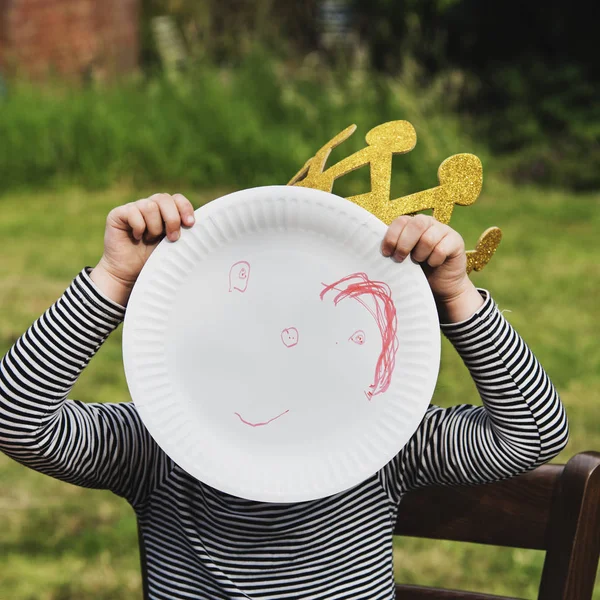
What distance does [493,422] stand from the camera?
122 cm

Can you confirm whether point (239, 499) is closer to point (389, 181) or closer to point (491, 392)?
point (491, 392)

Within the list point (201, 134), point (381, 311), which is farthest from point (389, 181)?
point (201, 134)

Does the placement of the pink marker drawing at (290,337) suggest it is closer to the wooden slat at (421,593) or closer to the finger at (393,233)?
the finger at (393,233)

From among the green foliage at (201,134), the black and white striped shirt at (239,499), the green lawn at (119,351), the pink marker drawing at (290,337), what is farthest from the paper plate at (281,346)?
the green foliage at (201,134)

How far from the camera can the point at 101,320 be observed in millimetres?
1176

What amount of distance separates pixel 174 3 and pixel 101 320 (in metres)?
10.2

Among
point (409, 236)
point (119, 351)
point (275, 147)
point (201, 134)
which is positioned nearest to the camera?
point (409, 236)

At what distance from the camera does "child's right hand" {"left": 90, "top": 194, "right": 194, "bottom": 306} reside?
1.10 meters

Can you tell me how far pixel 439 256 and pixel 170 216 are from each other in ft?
1.09

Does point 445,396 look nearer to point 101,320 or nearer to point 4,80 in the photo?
point 101,320

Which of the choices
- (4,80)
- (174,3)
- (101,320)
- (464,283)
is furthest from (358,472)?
(174,3)

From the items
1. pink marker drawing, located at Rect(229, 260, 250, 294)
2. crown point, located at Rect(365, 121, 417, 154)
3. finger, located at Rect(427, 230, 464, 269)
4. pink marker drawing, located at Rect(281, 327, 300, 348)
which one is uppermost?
crown point, located at Rect(365, 121, 417, 154)

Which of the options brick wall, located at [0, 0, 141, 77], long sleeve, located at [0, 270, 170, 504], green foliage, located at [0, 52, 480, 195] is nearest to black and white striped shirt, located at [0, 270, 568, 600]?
long sleeve, located at [0, 270, 170, 504]

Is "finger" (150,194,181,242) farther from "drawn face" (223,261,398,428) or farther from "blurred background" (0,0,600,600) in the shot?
"blurred background" (0,0,600,600)
